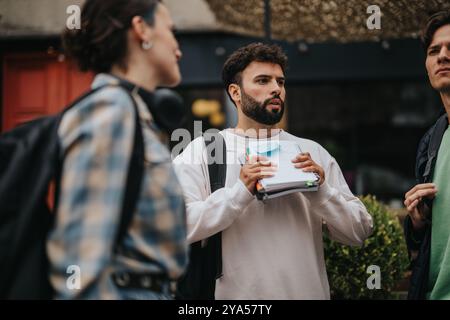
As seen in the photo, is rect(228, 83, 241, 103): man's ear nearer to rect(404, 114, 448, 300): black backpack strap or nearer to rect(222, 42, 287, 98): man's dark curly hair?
rect(222, 42, 287, 98): man's dark curly hair

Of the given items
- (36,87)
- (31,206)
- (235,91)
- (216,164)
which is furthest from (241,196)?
(36,87)

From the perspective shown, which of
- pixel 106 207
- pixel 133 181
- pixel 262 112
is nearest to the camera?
pixel 106 207

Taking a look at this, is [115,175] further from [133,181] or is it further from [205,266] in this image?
[205,266]

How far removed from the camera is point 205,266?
2936 mm

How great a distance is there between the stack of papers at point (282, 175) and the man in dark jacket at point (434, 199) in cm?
55

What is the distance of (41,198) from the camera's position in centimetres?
177

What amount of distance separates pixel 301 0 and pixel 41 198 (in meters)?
4.30

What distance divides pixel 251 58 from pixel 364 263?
1.79 meters

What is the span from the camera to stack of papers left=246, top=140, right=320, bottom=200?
2.74 m

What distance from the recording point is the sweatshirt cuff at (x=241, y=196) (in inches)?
109

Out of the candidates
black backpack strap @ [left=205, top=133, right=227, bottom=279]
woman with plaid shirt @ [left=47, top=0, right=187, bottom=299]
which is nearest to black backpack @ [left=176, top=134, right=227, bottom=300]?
black backpack strap @ [left=205, top=133, right=227, bottom=279]

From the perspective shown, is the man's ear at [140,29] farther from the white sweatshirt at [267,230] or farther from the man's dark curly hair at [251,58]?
the man's dark curly hair at [251,58]

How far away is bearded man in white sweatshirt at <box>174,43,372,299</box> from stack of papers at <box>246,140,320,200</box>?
0.03 meters
